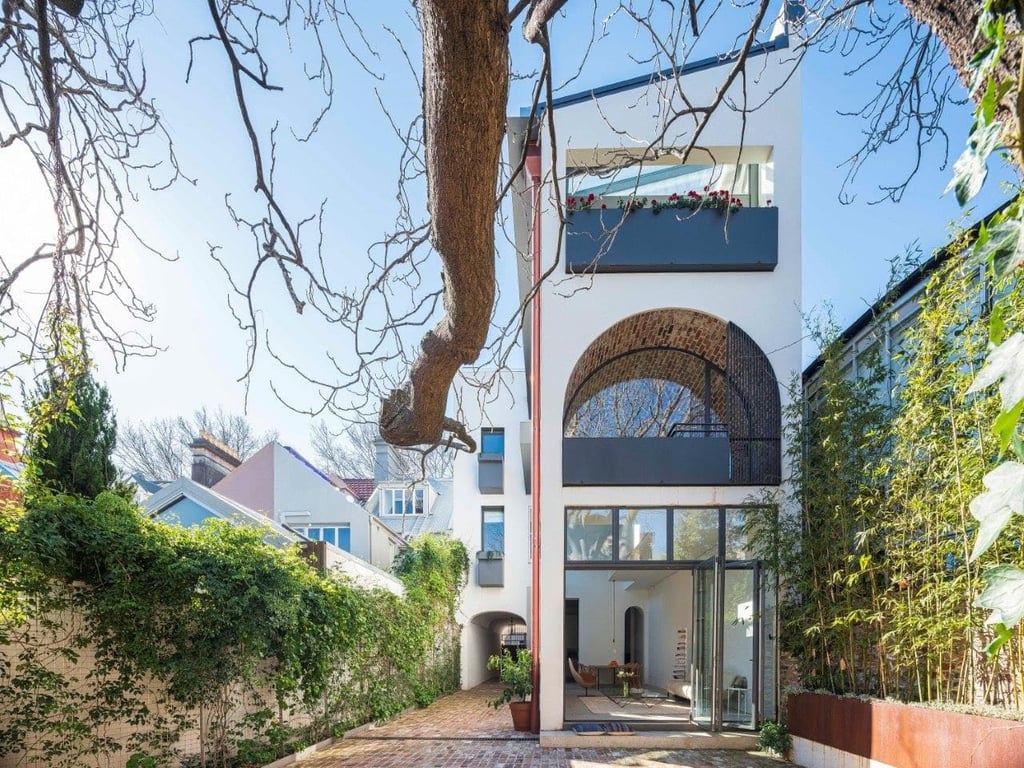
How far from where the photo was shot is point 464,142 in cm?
167

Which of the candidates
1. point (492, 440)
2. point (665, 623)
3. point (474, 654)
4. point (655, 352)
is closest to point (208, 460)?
point (492, 440)

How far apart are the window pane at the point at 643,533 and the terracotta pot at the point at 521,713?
210cm

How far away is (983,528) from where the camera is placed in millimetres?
645

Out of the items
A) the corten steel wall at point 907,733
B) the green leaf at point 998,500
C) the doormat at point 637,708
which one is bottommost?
the doormat at point 637,708

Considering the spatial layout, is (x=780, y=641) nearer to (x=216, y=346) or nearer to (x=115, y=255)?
(x=216, y=346)

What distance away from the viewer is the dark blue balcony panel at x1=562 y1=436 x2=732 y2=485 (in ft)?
27.9

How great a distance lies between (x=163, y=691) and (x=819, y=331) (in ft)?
22.0

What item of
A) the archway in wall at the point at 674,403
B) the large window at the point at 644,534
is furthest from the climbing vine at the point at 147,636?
the archway in wall at the point at 674,403

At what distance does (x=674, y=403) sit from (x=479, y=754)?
5.29 meters

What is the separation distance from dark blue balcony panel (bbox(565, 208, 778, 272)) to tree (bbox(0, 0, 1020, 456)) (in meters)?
5.20

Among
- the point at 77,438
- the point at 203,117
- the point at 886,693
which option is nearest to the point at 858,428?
the point at 886,693

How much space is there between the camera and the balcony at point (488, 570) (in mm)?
16234

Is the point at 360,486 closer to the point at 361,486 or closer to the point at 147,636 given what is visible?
the point at 361,486

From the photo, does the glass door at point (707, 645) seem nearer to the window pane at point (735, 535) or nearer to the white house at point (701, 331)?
the white house at point (701, 331)
